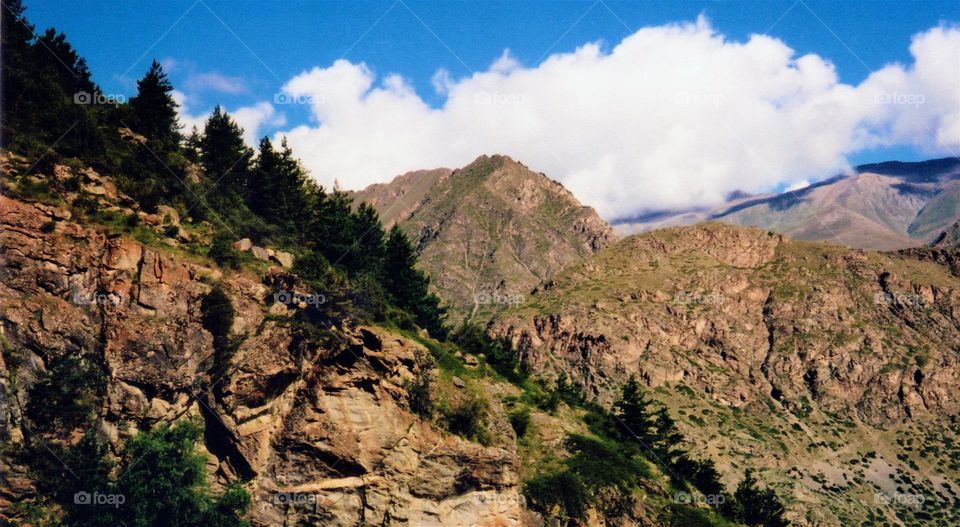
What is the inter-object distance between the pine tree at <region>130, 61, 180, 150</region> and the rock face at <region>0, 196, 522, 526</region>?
18050 millimetres

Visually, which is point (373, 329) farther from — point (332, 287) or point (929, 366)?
point (929, 366)

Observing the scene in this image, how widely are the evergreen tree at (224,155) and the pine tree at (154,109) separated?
3.52 m

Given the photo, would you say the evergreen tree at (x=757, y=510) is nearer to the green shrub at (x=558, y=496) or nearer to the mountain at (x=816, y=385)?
the green shrub at (x=558, y=496)

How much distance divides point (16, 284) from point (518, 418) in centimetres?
3879

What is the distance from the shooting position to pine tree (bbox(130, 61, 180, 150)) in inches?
2117

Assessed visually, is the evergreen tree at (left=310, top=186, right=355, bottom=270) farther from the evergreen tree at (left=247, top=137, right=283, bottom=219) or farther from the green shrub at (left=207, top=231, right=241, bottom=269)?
the green shrub at (left=207, top=231, right=241, bottom=269)

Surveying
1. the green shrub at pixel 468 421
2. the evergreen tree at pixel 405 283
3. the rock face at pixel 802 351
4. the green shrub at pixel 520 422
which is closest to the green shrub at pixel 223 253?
the evergreen tree at pixel 405 283

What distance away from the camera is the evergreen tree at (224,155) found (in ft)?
193

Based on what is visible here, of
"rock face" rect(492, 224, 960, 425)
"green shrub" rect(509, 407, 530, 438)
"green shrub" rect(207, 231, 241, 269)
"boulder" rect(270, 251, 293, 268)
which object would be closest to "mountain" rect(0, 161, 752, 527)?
"green shrub" rect(207, 231, 241, 269)

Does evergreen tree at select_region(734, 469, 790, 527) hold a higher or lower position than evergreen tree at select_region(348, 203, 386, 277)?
lower

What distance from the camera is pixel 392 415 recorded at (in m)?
43.6

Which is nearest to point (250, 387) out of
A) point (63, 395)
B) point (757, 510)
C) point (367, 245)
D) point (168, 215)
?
point (63, 395)

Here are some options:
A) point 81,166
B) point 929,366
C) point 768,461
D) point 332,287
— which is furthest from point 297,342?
point 929,366

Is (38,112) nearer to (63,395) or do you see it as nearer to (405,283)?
(63,395)
